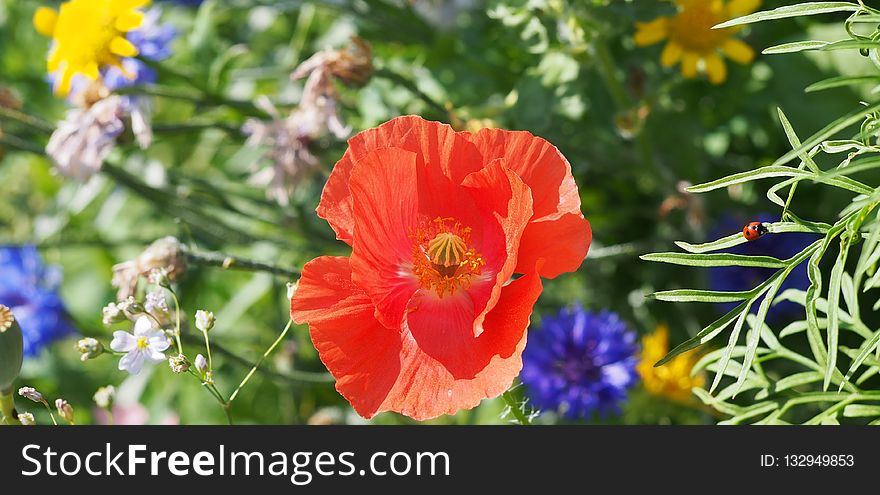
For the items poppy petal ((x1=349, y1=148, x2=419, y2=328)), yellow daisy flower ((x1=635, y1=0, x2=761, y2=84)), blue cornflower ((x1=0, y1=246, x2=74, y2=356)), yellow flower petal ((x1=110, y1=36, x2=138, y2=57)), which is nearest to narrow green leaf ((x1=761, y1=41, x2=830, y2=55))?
poppy petal ((x1=349, y1=148, x2=419, y2=328))

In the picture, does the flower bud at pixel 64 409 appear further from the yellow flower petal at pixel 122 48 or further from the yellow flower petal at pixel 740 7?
the yellow flower petal at pixel 740 7

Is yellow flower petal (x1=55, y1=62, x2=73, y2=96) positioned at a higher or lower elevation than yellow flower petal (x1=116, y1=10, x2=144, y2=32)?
lower

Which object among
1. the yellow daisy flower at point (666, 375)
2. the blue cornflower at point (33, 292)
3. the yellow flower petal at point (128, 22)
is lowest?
the blue cornflower at point (33, 292)

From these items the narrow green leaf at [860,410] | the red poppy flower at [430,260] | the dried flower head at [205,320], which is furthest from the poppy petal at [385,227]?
the narrow green leaf at [860,410]

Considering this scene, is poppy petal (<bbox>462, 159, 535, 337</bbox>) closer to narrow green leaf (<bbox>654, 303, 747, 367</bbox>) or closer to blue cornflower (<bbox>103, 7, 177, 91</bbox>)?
narrow green leaf (<bbox>654, 303, 747, 367</bbox>)

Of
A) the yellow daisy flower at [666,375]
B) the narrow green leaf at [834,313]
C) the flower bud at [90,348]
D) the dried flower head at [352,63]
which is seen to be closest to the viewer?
the narrow green leaf at [834,313]

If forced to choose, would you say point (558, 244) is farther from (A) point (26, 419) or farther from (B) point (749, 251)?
(B) point (749, 251)
